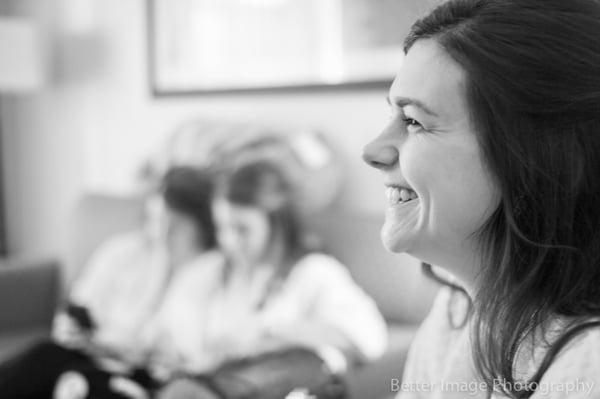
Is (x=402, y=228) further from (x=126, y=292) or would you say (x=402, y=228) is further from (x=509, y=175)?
(x=126, y=292)

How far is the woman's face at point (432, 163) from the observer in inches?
32.2

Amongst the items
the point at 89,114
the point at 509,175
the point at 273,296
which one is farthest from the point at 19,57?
the point at 509,175

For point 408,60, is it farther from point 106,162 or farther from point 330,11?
point 106,162

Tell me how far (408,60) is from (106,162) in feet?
9.06

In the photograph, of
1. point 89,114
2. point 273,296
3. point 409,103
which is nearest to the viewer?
point 409,103

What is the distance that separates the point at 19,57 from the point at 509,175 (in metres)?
2.86

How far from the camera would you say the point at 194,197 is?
2252 millimetres

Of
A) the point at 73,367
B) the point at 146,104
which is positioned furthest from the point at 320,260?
the point at 146,104

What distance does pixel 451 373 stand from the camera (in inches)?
36.8

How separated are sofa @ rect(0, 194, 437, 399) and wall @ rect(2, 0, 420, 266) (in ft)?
0.92

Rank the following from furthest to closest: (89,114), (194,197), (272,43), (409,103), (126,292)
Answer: (89,114)
(272,43)
(126,292)
(194,197)
(409,103)

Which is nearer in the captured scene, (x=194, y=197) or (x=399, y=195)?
(x=399, y=195)

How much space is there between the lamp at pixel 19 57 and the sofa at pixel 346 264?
68 cm

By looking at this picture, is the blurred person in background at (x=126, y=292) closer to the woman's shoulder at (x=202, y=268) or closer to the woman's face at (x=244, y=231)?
the woman's shoulder at (x=202, y=268)
